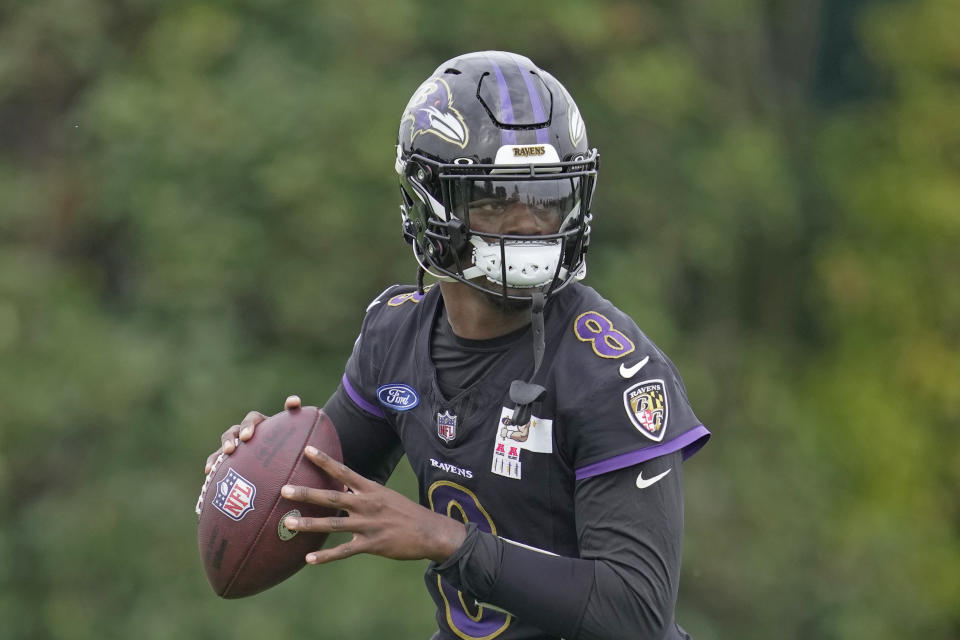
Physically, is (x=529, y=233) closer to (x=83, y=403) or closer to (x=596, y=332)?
(x=596, y=332)

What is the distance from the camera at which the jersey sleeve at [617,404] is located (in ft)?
10.5

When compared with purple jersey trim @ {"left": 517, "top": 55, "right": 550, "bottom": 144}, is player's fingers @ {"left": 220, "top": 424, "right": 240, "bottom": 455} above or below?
below

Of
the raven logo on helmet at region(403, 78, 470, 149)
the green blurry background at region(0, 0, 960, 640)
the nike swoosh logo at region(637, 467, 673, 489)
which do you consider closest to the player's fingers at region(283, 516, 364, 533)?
the nike swoosh logo at region(637, 467, 673, 489)

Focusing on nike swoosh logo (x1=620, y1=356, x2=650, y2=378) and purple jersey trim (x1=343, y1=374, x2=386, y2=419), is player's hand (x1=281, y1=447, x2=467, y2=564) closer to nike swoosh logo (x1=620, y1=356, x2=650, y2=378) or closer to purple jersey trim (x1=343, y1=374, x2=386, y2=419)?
nike swoosh logo (x1=620, y1=356, x2=650, y2=378)

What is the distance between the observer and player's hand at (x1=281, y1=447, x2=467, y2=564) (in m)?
3.10

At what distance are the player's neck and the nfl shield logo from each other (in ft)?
0.72

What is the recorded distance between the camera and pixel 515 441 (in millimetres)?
3371

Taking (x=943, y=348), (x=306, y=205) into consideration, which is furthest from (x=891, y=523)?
(x=306, y=205)

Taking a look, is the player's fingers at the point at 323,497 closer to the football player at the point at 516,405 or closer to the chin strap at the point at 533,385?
the football player at the point at 516,405

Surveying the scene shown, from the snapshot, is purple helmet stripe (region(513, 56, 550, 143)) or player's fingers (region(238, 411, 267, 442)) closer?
purple helmet stripe (region(513, 56, 550, 143))

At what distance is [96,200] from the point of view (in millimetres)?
9711

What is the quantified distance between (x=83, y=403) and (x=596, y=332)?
660 cm

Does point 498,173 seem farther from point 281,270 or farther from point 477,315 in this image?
point 281,270

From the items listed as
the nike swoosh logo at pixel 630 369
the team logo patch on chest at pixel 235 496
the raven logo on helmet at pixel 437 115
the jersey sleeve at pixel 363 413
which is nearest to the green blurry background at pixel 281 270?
the jersey sleeve at pixel 363 413
